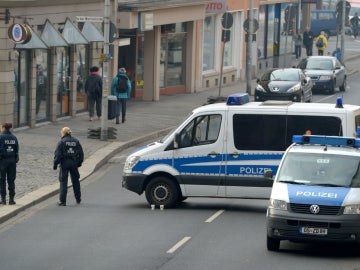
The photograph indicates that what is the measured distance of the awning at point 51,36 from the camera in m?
34.6

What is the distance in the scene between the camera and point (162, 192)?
72.6ft

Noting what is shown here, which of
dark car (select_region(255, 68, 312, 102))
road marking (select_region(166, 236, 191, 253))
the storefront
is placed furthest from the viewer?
the storefront

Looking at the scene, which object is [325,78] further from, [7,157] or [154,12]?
[7,157]

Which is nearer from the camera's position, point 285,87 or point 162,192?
point 162,192

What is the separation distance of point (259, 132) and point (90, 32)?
17251 millimetres

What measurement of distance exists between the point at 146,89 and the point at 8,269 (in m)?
28.2

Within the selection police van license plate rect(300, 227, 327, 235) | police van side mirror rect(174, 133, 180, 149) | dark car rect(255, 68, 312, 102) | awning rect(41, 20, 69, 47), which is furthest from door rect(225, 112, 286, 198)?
dark car rect(255, 68, 312, 102)

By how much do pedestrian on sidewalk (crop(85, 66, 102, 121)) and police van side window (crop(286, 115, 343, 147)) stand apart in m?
14.7

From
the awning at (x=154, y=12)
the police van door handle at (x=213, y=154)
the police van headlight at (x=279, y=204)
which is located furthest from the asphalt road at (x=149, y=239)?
the awning at (x=154, y=12)

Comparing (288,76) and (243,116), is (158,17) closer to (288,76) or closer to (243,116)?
(288,76)

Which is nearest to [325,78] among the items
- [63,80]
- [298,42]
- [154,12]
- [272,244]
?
[154,12]

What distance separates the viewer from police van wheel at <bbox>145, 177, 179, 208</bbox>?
22.1 meters

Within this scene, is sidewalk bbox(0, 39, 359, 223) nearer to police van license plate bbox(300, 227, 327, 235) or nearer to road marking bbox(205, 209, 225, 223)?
road marking bbox(205, 209, 225, 223)

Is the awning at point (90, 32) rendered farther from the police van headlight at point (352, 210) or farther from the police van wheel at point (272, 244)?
the police van headlight at point (352, 210)
